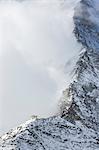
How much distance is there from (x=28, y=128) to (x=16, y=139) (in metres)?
4.94

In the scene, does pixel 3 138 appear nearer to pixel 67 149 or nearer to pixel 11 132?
pixel 11 132

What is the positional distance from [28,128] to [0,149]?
8.98 meters

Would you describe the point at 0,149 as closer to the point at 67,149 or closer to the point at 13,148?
the point at 13,148

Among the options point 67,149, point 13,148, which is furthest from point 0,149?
point 67,149

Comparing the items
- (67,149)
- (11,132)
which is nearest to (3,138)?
(11,132)

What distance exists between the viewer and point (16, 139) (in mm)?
194500

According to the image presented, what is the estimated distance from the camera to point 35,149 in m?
194

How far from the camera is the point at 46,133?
19988 centimetres

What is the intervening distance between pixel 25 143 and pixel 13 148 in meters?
3.50

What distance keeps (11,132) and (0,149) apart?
24.8 feet

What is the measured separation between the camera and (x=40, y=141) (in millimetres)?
196500

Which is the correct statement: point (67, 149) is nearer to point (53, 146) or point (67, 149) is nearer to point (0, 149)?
point (53, 146)

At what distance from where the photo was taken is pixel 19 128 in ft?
655

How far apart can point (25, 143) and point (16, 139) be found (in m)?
2.39
